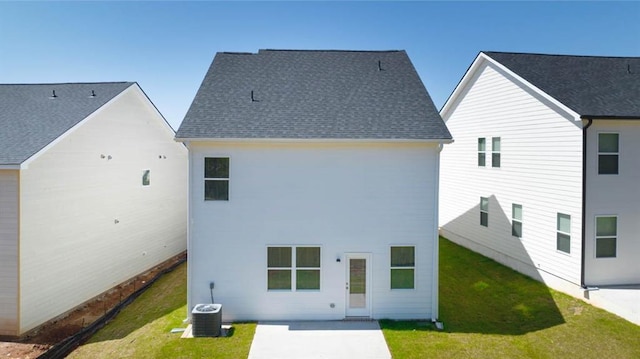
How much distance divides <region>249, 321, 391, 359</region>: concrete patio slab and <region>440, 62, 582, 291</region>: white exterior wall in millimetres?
7022

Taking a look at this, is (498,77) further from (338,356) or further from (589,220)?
(338,356)

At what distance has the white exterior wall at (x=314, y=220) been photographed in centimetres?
977

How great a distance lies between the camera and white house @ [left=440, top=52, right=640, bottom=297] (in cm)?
1082

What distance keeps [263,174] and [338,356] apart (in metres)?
5.07

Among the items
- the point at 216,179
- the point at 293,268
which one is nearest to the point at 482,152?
the point at 293,268

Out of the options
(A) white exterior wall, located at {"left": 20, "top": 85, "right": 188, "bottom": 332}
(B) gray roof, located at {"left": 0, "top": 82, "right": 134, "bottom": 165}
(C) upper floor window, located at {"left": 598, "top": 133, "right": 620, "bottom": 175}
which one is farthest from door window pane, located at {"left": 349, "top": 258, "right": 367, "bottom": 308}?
(B) gray roof, located at {"left": 0, "top": 82, "right": 134, "bottom": 165}

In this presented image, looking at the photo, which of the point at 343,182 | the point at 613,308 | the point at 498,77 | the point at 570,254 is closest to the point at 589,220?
the point at 570,254

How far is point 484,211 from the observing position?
15.5 meters

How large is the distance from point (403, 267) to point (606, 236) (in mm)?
6837

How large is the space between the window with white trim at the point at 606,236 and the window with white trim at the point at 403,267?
6.21 m

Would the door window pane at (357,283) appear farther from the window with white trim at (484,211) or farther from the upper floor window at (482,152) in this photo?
the upper floor window at (482,152)

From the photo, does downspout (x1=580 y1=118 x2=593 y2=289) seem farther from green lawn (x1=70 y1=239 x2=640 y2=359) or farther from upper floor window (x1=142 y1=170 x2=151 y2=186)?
upper floor window (x1=142 y1=170 x2=151 y2=186)

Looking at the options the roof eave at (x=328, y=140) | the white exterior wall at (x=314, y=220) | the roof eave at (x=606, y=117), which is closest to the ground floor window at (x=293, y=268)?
the white exterior wall at (x=314, y=220)

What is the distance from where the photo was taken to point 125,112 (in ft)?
47.1
